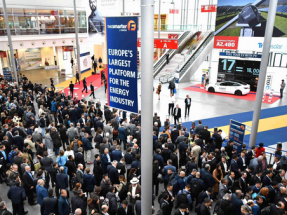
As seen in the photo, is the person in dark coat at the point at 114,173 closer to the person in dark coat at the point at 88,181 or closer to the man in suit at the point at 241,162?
the person in dark coat at the point at 88,181

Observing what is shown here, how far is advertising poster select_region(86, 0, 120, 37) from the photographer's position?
66.7 feet

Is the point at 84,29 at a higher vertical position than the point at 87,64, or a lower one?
higher

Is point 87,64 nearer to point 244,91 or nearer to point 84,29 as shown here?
point 84,29

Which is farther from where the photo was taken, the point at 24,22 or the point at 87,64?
the point at 87,64

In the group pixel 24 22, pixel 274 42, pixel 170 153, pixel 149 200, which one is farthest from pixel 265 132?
pixel 24 22

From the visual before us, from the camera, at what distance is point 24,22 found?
23.9 metres

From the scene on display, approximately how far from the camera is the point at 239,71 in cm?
2172

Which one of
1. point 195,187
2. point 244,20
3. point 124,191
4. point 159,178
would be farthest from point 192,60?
point 124,191

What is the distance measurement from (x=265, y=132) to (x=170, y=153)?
24.9 ft

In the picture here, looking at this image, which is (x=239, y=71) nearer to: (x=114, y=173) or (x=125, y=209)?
(x=114, y=173)

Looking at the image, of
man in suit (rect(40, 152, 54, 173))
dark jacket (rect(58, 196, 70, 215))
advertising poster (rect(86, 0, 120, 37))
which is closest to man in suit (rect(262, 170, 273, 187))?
dark jacket (rect(58, 196, 70, 215))

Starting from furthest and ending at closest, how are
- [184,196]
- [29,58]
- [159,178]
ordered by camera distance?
[29,58] < [159,178] < [184,196]

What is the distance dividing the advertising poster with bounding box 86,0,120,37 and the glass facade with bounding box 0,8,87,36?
539 cm

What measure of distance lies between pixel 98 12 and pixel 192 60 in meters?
10.4
